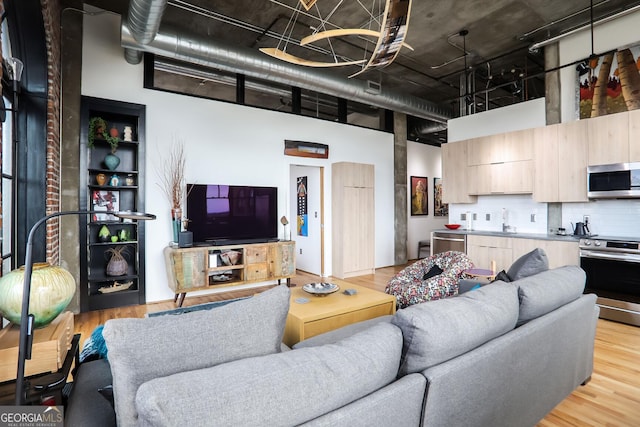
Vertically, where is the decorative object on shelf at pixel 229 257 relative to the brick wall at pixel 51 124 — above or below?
below

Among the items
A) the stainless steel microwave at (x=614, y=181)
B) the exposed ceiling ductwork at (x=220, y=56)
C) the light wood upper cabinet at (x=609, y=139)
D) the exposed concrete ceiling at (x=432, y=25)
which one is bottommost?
the stainless steel microwave at (x=614, y=181)

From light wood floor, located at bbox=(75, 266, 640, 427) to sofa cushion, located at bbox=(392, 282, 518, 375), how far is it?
105cm

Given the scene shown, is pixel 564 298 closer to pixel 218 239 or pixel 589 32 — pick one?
pixel 218 239

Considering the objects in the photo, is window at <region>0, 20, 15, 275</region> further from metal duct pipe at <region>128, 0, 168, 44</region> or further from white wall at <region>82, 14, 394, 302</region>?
white wall at <region>82, 14, 394, 302</region>

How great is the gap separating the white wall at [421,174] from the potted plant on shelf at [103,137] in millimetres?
6070

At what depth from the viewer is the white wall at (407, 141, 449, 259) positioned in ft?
26.3

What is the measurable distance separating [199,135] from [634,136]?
226 inches

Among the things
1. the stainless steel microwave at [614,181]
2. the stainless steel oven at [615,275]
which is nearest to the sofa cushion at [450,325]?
the stainless steel oven at [615,275]

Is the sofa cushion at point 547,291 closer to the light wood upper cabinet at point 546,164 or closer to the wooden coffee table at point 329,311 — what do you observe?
the wooden coffee table at point 329,311

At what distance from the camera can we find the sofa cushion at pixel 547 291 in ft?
5.91

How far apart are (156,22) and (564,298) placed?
4171mm

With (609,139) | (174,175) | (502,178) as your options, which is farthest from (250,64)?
(609,139)

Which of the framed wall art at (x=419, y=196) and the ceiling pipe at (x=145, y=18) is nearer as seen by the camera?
the ceiling pipe at (x=145, y=18)

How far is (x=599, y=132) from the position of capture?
4.24 metres
